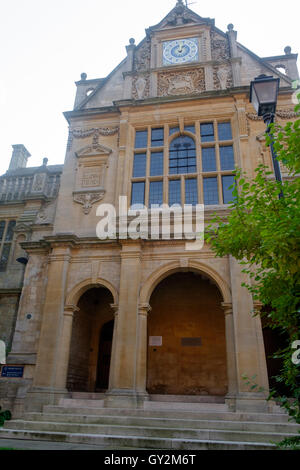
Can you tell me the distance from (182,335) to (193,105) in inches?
426

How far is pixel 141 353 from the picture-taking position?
41.2 feet

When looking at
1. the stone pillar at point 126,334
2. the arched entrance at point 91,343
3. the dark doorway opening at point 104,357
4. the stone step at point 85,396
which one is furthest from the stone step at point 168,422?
the dark doorway opening at point 104,357

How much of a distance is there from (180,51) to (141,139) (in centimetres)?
563

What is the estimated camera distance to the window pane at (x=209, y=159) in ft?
52.4

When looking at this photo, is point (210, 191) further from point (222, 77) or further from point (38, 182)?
point (38, 182)

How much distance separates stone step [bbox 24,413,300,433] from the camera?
32.0ft

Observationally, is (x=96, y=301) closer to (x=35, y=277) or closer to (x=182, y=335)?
(x=35, y=277)

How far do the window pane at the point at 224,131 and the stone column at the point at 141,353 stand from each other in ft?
28.3

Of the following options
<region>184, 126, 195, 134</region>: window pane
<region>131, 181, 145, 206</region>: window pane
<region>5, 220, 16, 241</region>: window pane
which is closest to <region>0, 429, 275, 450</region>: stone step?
<region>131, 181, 145, 206</region>: window pane

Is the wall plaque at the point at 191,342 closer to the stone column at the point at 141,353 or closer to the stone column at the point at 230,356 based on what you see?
the stone column at the point at 230,356

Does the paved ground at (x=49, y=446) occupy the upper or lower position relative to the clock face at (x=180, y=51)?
lower

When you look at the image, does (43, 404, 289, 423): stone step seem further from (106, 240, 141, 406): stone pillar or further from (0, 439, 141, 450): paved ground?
(0, 439, 141, 450): paved ground

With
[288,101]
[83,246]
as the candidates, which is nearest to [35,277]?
[83,246]
